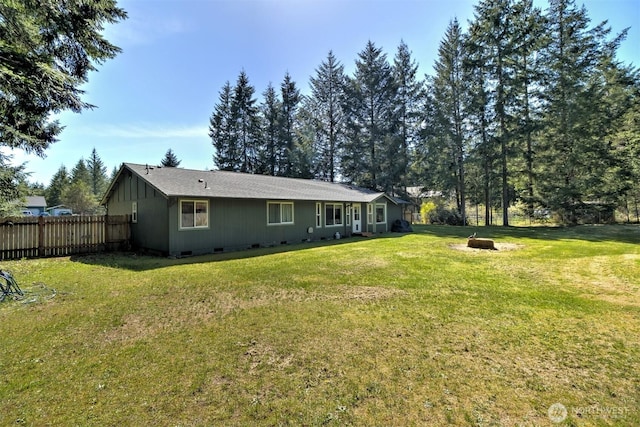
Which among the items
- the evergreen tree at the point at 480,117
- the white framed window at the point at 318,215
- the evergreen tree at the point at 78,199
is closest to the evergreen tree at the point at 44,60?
the white framed window at the point at 318,215

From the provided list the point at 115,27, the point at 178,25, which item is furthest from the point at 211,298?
the point at 178,25

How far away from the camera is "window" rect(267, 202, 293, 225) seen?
1360 centimetres

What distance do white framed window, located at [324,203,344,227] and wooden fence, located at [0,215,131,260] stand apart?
31.2ft

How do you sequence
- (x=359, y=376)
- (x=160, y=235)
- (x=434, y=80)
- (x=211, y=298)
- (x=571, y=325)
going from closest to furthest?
1. (x=359, y=376)
2. (x=571, y=325)
3. (x=211, y=298)
4. (x=160, y=235)
5. (x=434, y=80)

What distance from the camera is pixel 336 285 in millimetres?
6484

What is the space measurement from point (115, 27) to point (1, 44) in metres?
3.86

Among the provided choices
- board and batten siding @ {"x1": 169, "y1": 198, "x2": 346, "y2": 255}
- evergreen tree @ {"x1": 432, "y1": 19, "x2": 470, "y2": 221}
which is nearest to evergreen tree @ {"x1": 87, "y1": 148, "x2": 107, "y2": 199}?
board and batten siding @ {"x1": 169, "y1": 198, "x2": 346, "y2": 255}

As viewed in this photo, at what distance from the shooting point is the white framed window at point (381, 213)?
1962 centimetres

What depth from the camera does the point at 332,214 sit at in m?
16.8

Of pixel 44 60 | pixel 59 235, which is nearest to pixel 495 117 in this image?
pixel 44 60

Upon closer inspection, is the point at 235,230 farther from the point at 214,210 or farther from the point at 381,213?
the point at 381,213

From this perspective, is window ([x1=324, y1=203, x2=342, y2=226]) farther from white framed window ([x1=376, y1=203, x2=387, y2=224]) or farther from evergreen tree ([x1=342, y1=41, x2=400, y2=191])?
evergreen tree ([x1=342, y1=41, x2=400, y2=191])

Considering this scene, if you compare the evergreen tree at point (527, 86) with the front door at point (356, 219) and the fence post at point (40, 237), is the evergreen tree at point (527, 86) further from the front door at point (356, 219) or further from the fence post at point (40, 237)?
the fence post at point (40, 237)

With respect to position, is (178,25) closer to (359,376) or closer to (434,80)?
(359,376)
